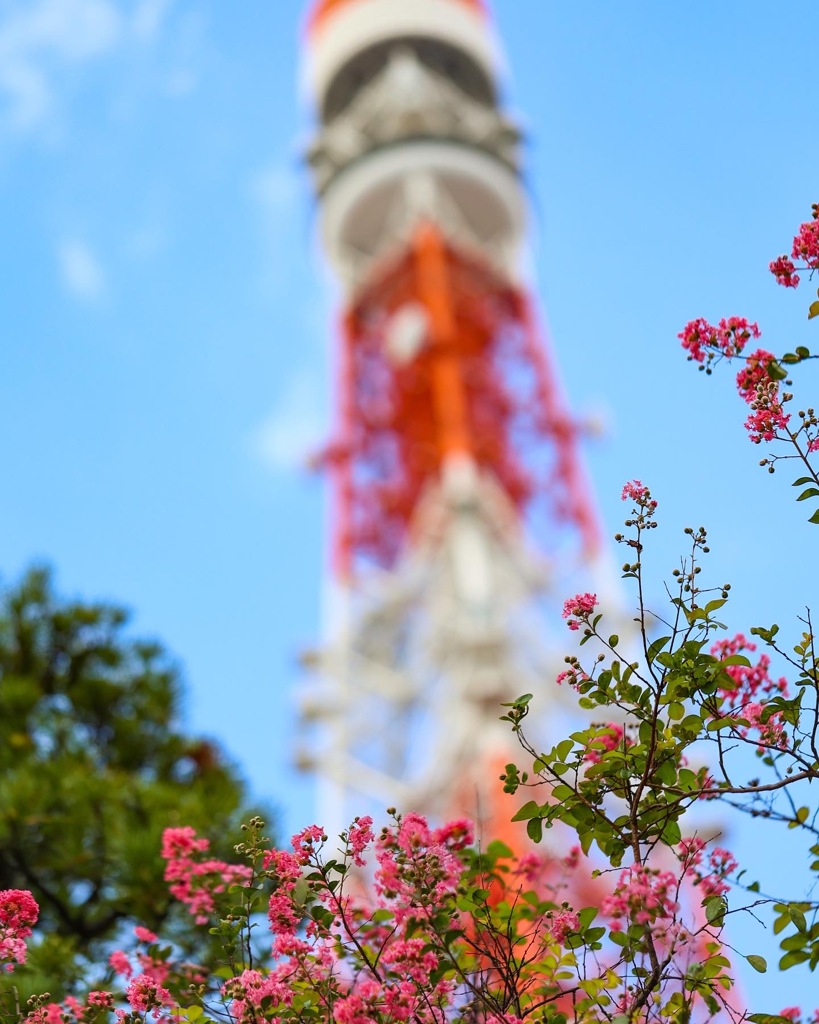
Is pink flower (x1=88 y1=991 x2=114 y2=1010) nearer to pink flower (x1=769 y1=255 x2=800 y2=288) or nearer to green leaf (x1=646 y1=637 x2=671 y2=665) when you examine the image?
green leaf (x1=646 y1=637 x2=671 y2=665)

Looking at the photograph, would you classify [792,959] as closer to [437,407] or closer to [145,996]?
[145,996]

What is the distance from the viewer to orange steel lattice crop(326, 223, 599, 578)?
19.9 m

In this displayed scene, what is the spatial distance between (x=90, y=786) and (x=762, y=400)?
10.5ft

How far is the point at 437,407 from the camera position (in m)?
20.0

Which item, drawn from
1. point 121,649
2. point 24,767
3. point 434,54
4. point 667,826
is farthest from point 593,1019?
point 434,54

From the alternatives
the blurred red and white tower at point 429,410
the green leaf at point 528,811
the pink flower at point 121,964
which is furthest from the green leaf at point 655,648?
the blurred red and white tower at point 429,410

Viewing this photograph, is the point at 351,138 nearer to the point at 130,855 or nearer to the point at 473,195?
the point at 473,195

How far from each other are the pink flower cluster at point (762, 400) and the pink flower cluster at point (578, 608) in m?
0.53

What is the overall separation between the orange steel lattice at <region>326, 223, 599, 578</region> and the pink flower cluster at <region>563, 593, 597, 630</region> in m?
15.5

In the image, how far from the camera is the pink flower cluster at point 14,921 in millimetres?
3096

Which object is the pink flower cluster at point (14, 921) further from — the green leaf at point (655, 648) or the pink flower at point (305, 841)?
the green leaf at point (655, 648)

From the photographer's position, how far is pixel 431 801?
16.0 m

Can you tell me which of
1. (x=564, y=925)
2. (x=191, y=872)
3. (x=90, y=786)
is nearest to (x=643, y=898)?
(x=564, y=925)

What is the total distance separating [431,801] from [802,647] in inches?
516
